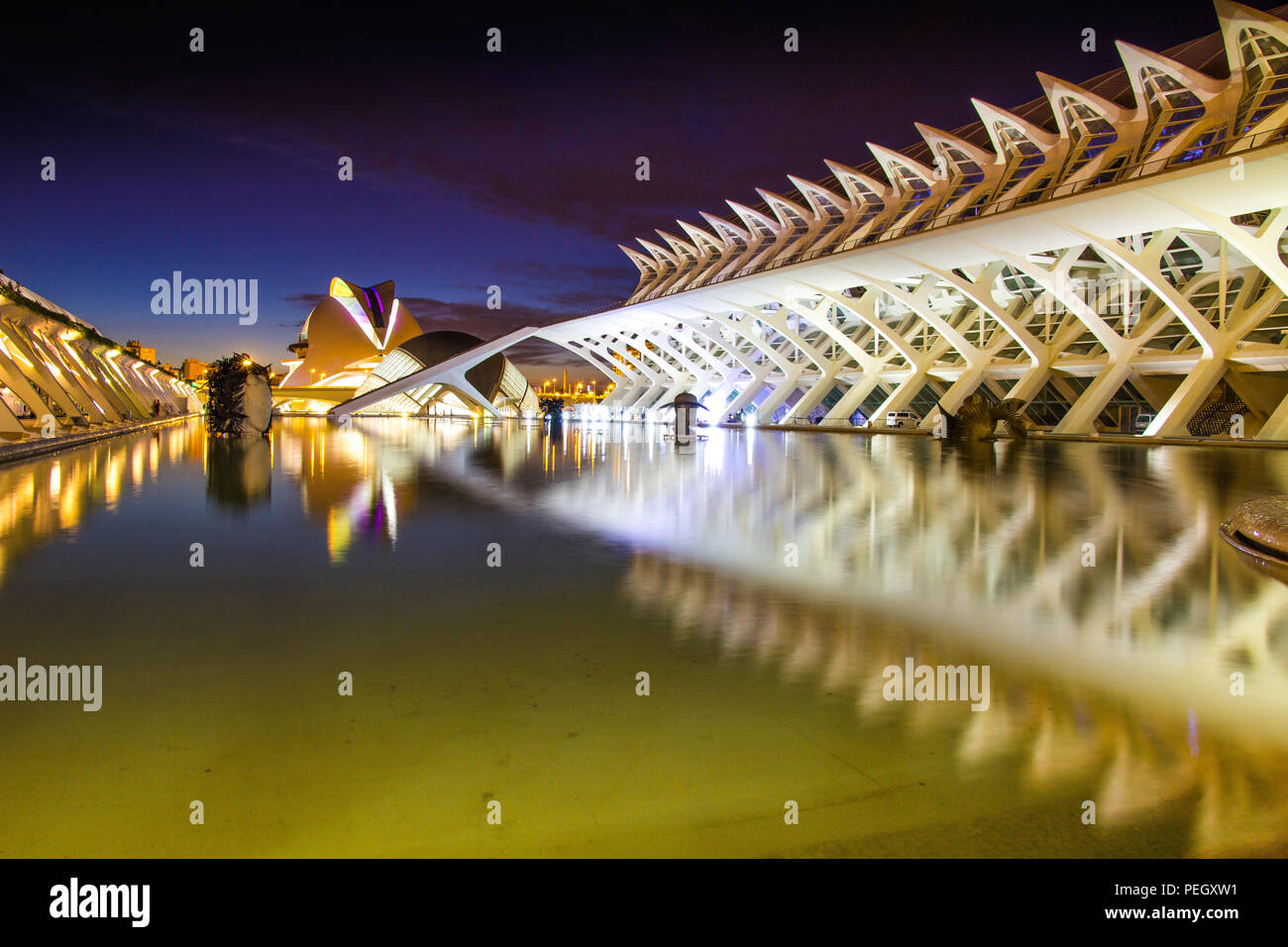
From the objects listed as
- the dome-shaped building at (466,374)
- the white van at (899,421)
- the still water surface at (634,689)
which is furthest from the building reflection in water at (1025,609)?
the dome-shaped building at (466,374)

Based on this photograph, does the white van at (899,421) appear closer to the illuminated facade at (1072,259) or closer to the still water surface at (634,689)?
the illuminated facade at (1072,259)

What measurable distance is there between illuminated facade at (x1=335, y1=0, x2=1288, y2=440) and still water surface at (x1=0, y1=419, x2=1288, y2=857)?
60.3ft

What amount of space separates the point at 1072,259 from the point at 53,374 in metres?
31.8

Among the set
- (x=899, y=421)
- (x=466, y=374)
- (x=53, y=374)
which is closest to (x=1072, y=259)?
(x=899, y=421)

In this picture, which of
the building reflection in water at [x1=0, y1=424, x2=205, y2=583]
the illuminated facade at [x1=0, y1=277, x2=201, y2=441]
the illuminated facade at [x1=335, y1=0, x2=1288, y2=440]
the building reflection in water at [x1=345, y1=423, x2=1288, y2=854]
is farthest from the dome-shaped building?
the building reflection in water at [x1=345, y1=423, x2=1288, y2=854]

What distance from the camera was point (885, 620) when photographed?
423 cm

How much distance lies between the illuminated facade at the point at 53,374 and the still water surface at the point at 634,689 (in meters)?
13.8

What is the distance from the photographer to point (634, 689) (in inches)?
124

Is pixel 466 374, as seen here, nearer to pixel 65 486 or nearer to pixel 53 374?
pixel 53 374
